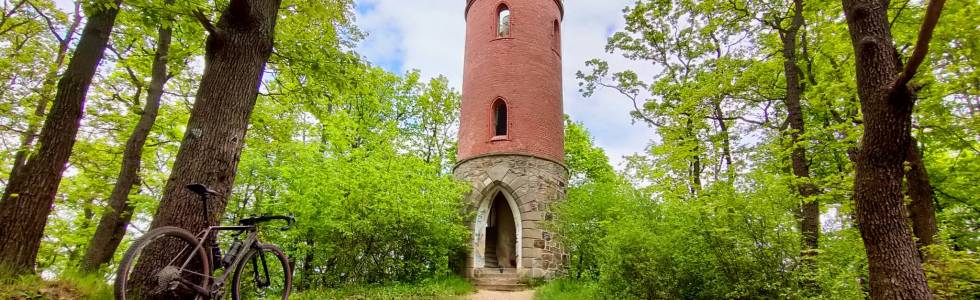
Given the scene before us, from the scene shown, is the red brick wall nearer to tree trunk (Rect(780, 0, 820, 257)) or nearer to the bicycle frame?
tree trunk (Rect(780, 0, 820, 257))

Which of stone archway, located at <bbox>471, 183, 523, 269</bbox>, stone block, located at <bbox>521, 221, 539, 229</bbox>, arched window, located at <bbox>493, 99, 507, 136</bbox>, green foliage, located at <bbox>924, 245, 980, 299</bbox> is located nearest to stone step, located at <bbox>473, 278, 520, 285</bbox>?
stone archway, located at <bbox>471, 183, 523, 269</bbox>

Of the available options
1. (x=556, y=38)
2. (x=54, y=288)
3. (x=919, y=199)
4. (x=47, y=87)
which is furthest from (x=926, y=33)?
(x=556, y=38)

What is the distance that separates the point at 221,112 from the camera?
3637 millimetres

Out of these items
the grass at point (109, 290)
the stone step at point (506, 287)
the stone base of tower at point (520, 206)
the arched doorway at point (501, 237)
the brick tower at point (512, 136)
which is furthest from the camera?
the arched doorway at point (501, 237)

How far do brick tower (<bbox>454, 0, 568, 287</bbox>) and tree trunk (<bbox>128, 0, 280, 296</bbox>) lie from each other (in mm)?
8623

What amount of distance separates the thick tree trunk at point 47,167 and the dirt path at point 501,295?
6.94m

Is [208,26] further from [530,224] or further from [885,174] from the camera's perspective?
[530,224]

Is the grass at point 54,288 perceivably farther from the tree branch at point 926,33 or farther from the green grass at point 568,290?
the green grass at point 568,290

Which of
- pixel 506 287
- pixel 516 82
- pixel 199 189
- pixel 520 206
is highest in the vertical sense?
pixel 516 82

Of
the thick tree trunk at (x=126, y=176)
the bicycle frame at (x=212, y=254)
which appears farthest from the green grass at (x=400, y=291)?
the bicycle frame at (x=212, y=254)

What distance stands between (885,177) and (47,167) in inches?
291

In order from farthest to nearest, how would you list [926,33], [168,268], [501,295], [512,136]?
[512,136]
[501,295]
[926,33]
[168,268]

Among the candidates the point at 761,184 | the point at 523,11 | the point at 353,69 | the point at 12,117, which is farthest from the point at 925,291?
the point at 12,117

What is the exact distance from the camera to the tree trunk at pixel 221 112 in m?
3.37
